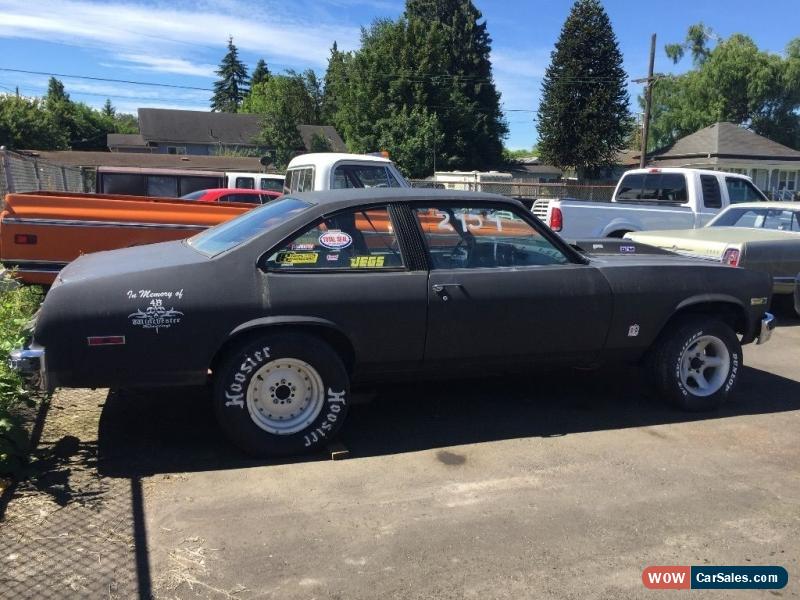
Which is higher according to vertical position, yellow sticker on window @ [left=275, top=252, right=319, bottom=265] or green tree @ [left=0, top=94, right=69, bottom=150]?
green tree @ [left=0, top=94, right=69, bottom=150]

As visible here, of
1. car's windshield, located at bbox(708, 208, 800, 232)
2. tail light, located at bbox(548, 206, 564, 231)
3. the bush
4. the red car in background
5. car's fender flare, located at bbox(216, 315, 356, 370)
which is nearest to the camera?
the bush

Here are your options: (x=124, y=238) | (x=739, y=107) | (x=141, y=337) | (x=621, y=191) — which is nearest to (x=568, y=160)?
(x=739, y=107)

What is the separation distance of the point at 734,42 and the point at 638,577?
60.1 meters

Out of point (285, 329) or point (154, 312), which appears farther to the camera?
point (285, 329)

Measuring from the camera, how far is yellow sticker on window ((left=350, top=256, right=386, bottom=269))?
4.46 metres

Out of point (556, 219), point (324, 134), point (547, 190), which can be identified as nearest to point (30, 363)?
point (556, 219)

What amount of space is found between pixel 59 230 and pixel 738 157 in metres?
39.5

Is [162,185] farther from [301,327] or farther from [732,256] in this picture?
[301,327]

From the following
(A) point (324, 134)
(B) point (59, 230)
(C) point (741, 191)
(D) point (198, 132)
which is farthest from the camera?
(D) point (198, 132)

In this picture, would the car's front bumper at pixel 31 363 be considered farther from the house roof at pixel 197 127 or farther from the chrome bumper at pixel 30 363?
the house roof at pixel 197 127

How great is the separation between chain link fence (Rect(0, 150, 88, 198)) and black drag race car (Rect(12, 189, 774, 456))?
7.11 metres

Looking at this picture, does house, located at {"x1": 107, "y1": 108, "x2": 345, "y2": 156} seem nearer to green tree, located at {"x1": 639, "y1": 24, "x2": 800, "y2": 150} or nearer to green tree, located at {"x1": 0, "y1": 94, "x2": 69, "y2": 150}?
green tree, located at {"x1": 0, "y1": 94, "x2": 69, "y2": 150}

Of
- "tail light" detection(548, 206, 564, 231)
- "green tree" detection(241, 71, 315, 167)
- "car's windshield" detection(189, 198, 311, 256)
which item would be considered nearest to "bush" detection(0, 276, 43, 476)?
"car's windshield" detection(189, 198, 311, 256)

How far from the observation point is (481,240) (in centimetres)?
486
